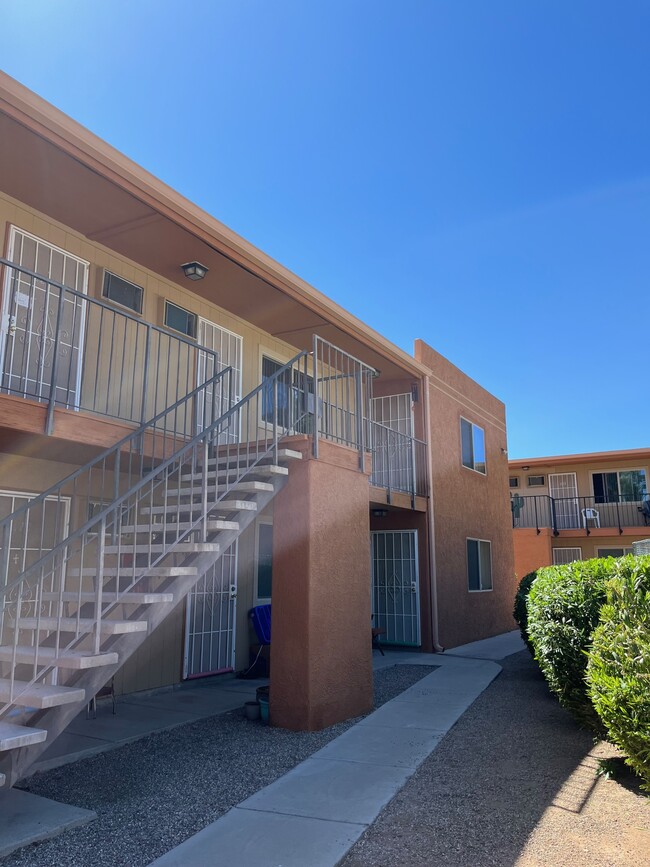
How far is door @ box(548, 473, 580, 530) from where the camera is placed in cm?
2308

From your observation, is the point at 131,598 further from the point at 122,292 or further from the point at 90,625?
the point at 122,292

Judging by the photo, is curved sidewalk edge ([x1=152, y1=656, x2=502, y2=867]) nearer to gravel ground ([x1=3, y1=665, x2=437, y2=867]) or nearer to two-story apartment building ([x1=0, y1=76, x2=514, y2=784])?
gravel ground ([x1=3, y1=665, x2=437, y2=867])

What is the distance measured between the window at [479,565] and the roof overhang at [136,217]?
20.7 feet

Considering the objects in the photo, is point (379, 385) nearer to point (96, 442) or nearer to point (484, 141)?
point (484, 141)

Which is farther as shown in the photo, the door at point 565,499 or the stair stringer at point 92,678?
the door at point 565,499

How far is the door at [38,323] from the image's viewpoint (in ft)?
20.5

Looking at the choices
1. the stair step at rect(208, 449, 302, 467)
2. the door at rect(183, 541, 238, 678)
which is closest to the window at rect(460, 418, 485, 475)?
the door at rect(183, 541, 238, 678)

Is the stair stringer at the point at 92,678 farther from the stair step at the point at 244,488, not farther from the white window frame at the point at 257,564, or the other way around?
the white window frame at the point at 257,564

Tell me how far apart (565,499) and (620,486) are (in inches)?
76.1

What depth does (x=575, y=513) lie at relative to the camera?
23.1m

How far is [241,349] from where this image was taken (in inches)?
369

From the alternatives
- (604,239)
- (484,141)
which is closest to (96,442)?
(484,141)

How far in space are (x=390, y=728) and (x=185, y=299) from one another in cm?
550

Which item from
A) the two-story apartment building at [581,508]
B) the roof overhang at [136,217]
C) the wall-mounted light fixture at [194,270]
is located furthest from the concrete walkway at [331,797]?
the two-story apartment building at [581,508]
